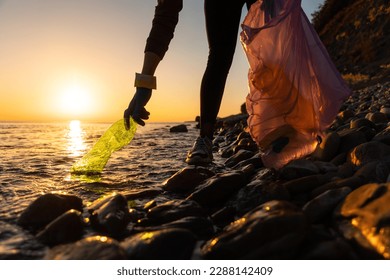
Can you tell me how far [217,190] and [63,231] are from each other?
94cm

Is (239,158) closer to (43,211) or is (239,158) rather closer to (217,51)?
(217,51)

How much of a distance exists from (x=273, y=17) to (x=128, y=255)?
7.46 ft

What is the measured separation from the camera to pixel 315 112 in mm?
2525

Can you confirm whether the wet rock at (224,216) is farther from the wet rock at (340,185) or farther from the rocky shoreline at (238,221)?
the wet rock at (340,185)

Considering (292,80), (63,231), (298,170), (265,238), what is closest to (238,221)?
(265,238)

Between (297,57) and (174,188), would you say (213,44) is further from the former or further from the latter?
(174,188)

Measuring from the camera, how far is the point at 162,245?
1.40m

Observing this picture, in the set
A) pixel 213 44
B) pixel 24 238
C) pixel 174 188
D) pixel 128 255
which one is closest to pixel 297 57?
pixel 213 44

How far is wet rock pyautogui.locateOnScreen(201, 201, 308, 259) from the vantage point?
1252mm

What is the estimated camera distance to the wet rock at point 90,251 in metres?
1.31

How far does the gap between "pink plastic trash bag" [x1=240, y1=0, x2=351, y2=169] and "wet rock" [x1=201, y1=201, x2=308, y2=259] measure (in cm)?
125

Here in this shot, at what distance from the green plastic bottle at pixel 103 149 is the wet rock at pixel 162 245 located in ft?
6.22

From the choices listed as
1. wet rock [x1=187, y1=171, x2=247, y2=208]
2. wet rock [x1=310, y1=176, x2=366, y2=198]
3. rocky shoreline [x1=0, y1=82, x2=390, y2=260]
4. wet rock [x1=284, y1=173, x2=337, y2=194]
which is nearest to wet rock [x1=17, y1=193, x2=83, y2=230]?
rocky shoreline [x1=0, y1=82, x2=390, y2=260]

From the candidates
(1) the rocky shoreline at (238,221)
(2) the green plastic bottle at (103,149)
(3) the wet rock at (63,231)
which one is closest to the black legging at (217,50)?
(2) the green plastic bottle at (103,149)
